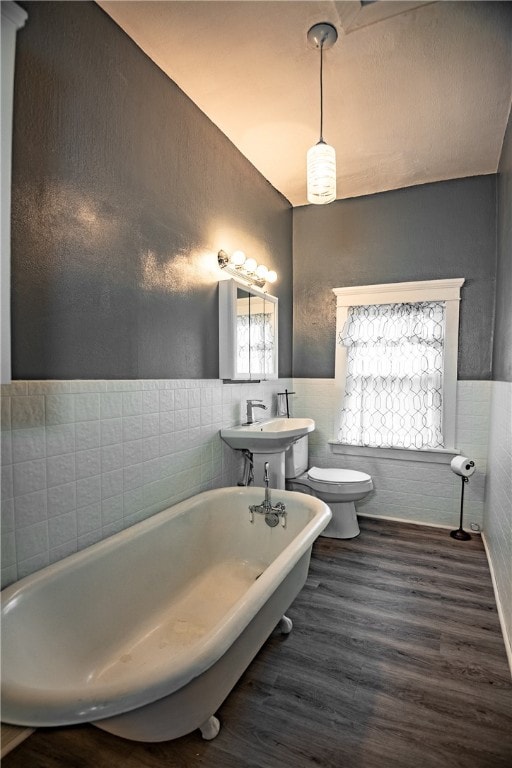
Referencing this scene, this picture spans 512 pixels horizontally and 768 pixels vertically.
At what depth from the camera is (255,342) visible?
9.91 feet

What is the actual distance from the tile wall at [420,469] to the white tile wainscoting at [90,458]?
1.52 metres

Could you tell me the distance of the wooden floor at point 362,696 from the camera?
4.39 ft

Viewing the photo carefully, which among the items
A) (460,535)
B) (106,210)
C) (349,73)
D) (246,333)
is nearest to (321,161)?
(349,73)

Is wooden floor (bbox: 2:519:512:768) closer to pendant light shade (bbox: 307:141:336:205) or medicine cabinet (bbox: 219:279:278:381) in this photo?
medicine cabinet (bbox: 219:279:278:381)

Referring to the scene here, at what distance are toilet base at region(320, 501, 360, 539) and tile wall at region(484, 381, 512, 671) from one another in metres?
0.92

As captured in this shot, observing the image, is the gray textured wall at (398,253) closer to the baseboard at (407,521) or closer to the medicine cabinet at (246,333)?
the medicine cabinet at (246,333)

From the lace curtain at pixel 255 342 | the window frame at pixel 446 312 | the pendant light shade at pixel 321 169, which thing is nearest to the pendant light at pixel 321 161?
the pendant light shade at pixel 321 169

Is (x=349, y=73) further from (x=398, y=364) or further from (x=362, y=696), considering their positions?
(x=362, y=696)

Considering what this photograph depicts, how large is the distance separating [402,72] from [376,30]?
1.06 feet

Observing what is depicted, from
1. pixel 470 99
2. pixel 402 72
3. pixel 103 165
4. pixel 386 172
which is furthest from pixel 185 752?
pixel 386 172

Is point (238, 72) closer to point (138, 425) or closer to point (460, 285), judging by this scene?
point (138, 425)

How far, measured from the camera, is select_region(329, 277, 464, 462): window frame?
323 cm

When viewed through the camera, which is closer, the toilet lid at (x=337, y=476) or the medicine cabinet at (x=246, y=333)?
the medicine cabinet at (x=246, y=333)

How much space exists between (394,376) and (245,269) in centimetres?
153
